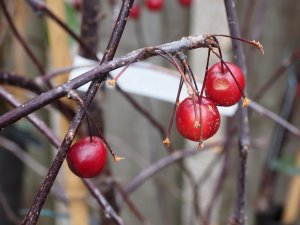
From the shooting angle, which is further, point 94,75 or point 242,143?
point 242,143

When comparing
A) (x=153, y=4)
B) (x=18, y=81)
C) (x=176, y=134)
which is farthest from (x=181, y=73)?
(x=176, y=134)

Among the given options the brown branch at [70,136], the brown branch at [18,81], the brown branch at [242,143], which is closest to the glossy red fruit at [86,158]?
the brown branch at [70,136]

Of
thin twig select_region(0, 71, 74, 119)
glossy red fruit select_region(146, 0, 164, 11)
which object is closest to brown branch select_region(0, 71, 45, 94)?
thin twig select_region(0, 71, 74, 119)

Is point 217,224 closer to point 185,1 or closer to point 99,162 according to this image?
point 185,1

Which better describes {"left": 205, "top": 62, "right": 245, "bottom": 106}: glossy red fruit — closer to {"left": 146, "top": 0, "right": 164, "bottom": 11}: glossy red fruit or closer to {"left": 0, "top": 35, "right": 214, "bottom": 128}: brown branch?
{"left": 0, "top": 35, "right": 214, "bottom": 128}: brown branch

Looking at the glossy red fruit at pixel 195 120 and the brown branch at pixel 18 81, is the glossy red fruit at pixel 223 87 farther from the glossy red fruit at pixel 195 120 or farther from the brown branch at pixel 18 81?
the brown branch at pixel 18 81

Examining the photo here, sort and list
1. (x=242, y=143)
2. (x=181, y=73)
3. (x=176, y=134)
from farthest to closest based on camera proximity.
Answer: (x=176, y=134) < (x=242, y=143) < (x=181, y=73)

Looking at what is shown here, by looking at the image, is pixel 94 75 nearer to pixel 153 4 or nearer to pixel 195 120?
pixel 195 120

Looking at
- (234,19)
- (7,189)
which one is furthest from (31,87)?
(7,189)
